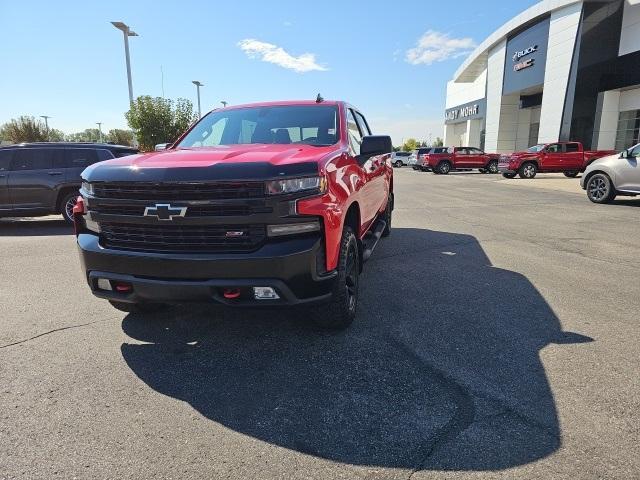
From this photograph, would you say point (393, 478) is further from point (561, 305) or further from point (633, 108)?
point (633, 108)

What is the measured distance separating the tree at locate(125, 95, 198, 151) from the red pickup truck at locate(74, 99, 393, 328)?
28.4 meters

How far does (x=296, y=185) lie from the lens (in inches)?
116

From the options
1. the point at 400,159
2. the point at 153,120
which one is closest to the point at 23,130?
the point at 153,120

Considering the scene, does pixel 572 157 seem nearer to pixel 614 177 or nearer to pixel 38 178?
pixel 614 177

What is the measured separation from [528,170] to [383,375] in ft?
80.6

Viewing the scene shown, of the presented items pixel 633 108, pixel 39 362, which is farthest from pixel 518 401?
pixel 633 108

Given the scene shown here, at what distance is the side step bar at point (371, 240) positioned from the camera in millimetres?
4338

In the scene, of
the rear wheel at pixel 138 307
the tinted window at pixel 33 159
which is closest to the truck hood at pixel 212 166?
the rear wheel at pixel 138 307

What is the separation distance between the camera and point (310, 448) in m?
2.28

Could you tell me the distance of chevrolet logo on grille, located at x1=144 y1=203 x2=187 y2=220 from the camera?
292 centimetres

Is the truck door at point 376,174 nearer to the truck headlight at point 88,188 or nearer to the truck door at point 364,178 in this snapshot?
the truck door at point 364,178

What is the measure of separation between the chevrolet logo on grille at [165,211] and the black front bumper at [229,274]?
0.27 meters

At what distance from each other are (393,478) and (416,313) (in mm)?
2147

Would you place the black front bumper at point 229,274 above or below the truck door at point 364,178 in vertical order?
below
